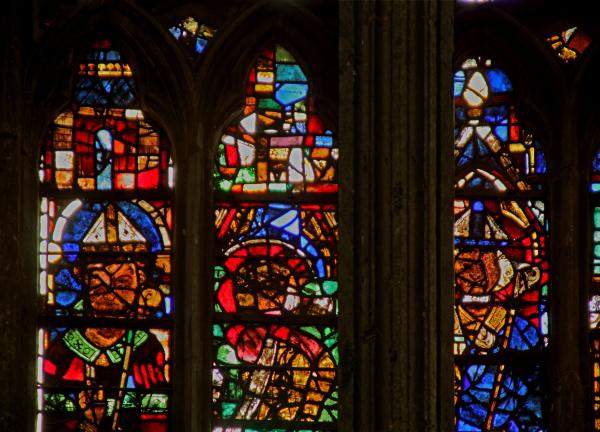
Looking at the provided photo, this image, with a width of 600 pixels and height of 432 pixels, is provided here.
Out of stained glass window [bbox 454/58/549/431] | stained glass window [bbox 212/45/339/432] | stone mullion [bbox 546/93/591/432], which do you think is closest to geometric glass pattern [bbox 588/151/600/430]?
stone mullion [bbox 546/93/591/432]

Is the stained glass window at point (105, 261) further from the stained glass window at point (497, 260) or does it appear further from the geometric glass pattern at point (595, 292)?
the geometric glass pattern at point (595, 292)

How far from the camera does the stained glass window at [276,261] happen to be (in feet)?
19.0

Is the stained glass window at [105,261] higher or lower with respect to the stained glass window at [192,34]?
lower

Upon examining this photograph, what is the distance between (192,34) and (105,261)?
1.16 metres

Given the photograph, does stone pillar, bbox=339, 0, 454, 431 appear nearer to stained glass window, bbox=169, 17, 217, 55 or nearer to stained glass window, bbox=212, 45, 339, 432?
stained glass window, bbox=212, 45, 339, 432

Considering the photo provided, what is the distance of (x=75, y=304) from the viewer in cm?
582

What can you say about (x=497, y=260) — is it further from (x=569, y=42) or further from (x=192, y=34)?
(x=192, y=34)

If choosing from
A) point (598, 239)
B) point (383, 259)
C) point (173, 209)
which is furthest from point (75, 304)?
point (598, 239)

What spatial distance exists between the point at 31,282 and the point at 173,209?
74cm

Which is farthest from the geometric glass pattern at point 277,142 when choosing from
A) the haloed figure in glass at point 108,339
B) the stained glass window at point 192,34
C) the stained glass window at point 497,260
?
the stained glass window at point 497,260

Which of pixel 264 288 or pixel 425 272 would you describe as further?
pixel 264 288

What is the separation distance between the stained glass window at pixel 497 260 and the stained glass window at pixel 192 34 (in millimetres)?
1228

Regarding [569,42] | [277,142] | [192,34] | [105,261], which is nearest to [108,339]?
[105,261]

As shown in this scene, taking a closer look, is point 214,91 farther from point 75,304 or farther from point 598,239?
point 598,239
